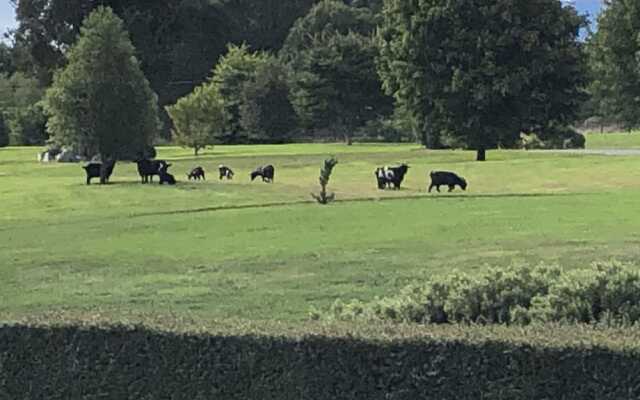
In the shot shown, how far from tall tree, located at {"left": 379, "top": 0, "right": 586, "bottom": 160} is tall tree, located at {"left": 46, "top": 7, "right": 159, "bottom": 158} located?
1732cm

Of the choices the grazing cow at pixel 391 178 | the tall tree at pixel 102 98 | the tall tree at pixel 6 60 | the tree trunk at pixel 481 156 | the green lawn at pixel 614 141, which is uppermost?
the tall tree at pixel 6 60

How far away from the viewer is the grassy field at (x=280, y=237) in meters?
12.4

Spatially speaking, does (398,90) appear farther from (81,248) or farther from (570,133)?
(81,248)

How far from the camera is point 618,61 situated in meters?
64.9

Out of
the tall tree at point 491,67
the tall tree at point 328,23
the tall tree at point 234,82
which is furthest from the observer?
the tall tree at point 328,23

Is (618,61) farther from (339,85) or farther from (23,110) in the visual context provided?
(23,110)

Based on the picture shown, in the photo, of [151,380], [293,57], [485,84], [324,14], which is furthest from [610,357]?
[324,14]

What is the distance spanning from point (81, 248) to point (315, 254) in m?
4.56

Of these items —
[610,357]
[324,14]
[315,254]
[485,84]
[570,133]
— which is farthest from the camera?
[324,14]

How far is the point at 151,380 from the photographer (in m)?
5.82

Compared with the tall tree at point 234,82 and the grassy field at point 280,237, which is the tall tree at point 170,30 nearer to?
the tall tree at point 234,82

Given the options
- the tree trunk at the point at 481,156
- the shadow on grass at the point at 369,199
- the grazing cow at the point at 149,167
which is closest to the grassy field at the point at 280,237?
the shadow on grass at the point at 369,199

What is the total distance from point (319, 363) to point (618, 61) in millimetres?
62934

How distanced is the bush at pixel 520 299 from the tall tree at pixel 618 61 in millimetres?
57503
